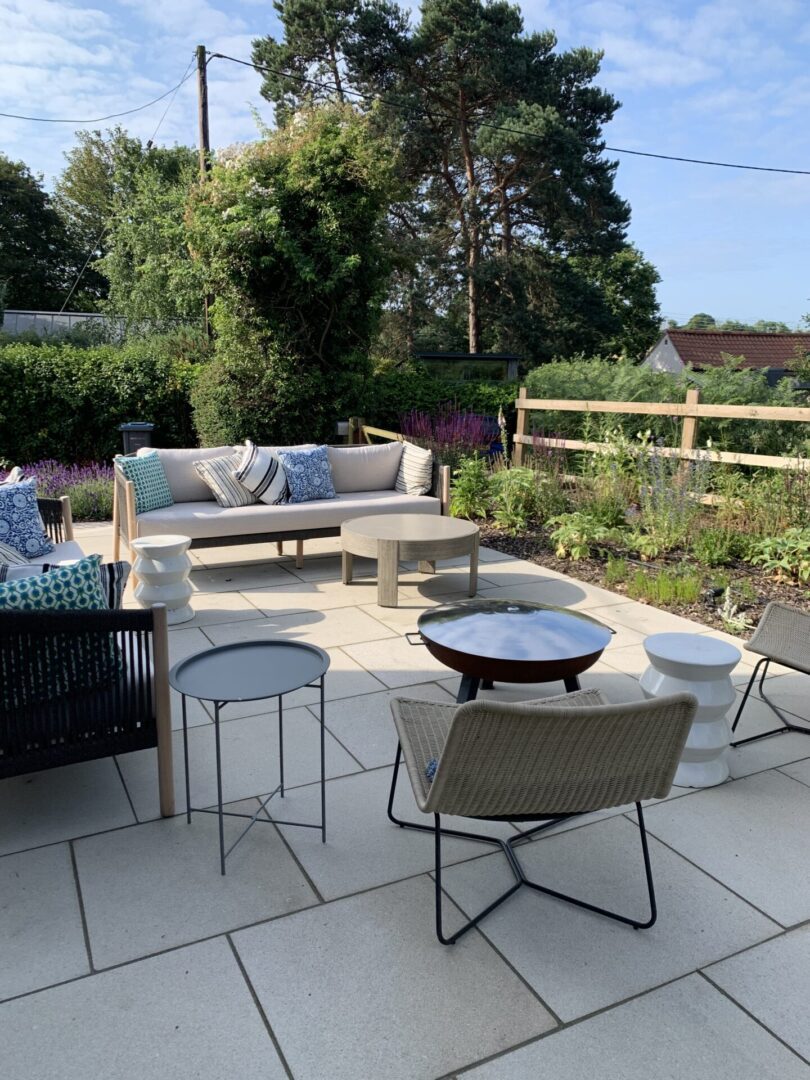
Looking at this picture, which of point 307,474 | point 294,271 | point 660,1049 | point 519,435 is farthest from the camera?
point 294,271

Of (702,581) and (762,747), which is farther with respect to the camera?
(702,581)

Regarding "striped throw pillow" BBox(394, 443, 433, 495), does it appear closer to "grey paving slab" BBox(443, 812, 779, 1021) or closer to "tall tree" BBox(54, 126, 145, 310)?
"grey paving slab" BBox(443, 812, 779, 1021)

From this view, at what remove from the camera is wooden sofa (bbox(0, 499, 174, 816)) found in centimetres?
204

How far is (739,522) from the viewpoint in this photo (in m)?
5.41

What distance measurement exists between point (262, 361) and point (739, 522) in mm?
5676

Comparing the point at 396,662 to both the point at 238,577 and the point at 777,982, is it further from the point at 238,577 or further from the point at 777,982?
the point at 777,982

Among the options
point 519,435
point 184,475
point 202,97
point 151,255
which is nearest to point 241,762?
point 184,475

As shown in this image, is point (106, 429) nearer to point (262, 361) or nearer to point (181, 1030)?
point (262, 361)

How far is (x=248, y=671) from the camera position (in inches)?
88.7

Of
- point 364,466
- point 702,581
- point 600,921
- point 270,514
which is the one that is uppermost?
point 364,466

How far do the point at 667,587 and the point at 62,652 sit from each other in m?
3.60

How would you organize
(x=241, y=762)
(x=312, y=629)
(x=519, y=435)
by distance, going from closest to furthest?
(x=241, y=762) < (x=312, y=629) < (x=519, y=435)

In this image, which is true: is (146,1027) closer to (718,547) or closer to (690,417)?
(718,547)

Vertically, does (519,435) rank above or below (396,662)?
above
